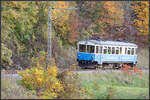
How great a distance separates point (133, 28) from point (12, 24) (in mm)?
18283

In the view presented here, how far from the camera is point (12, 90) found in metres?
17.0

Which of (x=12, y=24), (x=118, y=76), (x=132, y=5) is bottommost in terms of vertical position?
(x=118, y=76)

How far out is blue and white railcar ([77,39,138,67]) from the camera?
89.9ft

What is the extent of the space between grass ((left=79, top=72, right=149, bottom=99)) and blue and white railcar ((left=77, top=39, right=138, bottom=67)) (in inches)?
118

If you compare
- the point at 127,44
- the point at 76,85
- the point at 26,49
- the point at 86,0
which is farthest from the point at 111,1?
the point at 76,85

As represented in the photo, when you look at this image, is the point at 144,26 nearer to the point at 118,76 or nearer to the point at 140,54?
the point at 140,54

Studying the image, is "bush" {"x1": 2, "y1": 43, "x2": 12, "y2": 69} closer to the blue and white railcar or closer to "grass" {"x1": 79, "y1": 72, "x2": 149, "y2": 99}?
"grass" {"x1": 79, "y1": 72, "x2": 149, "y2": 99}

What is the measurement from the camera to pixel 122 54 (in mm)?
29484

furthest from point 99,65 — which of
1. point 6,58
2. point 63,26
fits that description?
point 6,58

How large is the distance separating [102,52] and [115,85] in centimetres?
506

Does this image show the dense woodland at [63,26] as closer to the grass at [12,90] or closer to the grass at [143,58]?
the grass at [143,58]

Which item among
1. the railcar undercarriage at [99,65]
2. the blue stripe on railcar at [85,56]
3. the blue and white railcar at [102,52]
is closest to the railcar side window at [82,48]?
the blue and white railcar at [102,52]

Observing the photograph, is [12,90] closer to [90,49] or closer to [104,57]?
[90,49]

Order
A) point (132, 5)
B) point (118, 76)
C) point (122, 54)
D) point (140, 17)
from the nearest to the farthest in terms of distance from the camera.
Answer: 1. point (118, 76)
2. point (122, 54)
3. point (140, 17)
4. point (132, 5)
